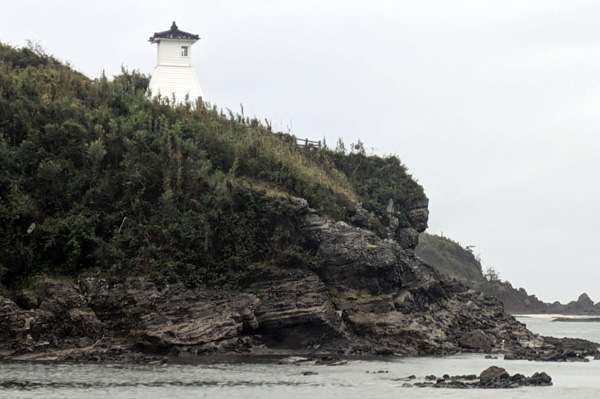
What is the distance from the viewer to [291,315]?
4947 centimetres

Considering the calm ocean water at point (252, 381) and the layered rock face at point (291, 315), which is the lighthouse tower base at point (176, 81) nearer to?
the layered rock face at point (291, 315)

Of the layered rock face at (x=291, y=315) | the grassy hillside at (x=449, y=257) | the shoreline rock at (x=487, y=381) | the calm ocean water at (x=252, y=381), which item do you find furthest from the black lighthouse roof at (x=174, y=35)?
the grassy hillside at (x=449, y=257)

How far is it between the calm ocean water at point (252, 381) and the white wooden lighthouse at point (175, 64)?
33.3 meters

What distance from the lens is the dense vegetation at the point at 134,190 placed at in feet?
163

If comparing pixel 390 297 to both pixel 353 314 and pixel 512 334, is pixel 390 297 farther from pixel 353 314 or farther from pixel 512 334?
pixel 512 334

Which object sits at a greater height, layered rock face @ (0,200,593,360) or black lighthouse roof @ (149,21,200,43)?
black lighthouse roof @ (149,21,200,43)

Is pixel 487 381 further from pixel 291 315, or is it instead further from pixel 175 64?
pixel 175 64

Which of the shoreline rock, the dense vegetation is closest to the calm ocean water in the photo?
the shoreline rock

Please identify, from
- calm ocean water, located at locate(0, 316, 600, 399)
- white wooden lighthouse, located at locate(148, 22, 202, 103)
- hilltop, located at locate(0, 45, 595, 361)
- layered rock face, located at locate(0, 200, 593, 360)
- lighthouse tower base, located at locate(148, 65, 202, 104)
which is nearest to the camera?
calm ocean water, located at locate(0, 316, 600, 399)

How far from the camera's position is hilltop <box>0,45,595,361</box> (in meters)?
46.9

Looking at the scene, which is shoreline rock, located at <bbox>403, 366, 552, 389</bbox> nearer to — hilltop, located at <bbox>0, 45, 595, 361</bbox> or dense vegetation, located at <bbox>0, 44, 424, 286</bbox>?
hilltop, located at <bbox>0, 45, 595, 361</bbox>

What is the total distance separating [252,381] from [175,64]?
130ft

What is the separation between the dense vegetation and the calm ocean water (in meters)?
8.90

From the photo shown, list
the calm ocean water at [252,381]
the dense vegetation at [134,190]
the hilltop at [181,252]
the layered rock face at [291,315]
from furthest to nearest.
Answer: the dense vegetation at [134,190] < the hilltop at [181,252] < the layered rock face at [291,315] < the calm ocean water at [252,381]
